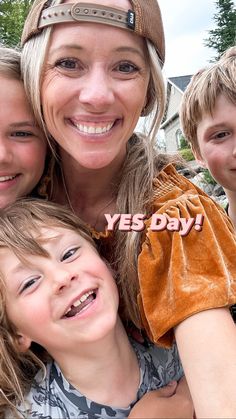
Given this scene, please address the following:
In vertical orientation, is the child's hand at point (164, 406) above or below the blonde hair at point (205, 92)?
below

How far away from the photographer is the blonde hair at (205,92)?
298cm

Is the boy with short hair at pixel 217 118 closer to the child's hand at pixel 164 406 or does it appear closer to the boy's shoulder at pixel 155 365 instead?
the boy's shoulder at pixel 155 365

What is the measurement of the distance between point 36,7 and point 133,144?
75cm

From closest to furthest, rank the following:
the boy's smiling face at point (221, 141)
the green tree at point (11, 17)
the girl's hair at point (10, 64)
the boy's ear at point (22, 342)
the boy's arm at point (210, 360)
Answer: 1. the boy's arm at point (210, 360)
2. the boy's ear at point (22, 342)
3. the girl's hair at point (10, 64)
4. the boy's smiling face at point (221, 141)
5. the green tree at point (11, 17)

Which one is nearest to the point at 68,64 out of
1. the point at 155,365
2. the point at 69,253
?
the point at 69,253

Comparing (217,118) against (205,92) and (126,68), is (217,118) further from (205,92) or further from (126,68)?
(126,68)

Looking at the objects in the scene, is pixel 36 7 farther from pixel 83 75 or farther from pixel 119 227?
pixel 119 227

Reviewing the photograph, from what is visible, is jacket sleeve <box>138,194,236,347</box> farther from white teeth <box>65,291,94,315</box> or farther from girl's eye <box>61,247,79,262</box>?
girl's eye <box>61,247,79,262</box>

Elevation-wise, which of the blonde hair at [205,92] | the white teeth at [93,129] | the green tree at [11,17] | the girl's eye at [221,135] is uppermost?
the white teeth at [93,129]

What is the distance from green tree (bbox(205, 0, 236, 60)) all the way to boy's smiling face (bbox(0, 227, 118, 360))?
107 feet

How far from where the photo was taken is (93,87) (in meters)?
1.89

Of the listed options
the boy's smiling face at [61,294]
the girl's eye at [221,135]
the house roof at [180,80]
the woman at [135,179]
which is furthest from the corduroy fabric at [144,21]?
→ the house roof at [180,80]

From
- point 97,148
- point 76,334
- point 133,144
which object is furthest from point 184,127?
point 76,334

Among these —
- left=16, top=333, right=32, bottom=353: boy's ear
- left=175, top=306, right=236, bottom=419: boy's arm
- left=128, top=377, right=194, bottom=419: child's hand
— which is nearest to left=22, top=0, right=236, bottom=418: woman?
left=175, top=306, right=236, bottom=419: boy's arm
